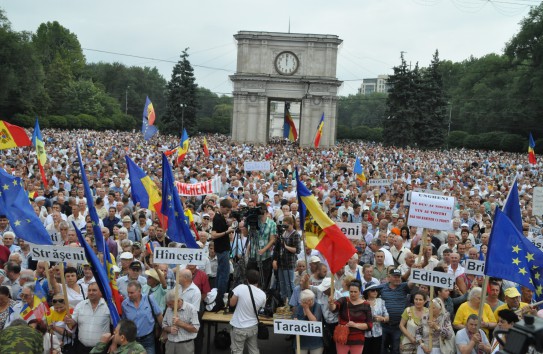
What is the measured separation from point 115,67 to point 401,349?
386 ft

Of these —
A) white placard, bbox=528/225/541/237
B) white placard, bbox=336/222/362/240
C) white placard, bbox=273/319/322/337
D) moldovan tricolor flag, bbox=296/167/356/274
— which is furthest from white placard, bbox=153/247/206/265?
white placard, bbox=528/225/541/237

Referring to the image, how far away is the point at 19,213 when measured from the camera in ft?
31.4

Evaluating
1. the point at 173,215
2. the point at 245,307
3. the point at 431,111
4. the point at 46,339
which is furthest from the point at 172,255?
the point at 431,111

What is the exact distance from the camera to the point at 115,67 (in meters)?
120

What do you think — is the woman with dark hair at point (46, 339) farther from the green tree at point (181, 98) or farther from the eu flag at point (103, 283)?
the green tree at point (181, 98)

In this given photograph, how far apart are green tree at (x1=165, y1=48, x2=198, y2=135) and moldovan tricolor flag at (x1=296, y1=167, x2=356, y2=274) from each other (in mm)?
63177

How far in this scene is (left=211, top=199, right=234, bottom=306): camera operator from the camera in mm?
11523

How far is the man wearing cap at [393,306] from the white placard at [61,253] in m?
4.38

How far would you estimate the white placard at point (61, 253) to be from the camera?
8414mm

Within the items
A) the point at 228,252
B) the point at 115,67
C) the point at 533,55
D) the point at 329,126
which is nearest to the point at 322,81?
the point at 329,126

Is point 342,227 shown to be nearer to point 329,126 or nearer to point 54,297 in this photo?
point 54,297

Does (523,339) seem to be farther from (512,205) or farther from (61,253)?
(61,253)

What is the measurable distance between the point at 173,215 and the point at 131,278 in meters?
1.09

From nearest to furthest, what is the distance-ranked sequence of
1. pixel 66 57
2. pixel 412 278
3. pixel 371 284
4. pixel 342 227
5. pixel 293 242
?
pixel 412 278, pixel 371 284, pixel 342 227, pixel 293 242, pixel 66 57
